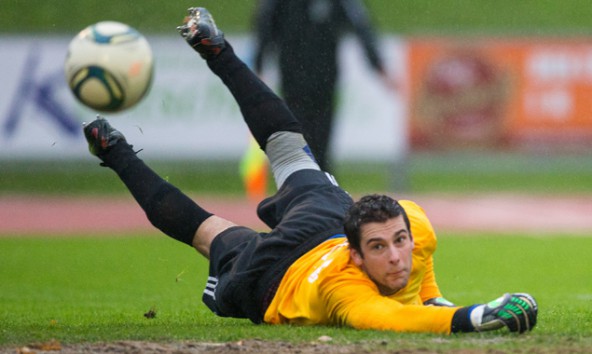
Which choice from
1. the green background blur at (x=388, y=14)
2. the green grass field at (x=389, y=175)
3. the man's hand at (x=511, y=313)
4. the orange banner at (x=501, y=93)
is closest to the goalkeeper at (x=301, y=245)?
the man's hand at (x=511, y=313)

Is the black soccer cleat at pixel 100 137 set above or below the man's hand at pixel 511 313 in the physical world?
above

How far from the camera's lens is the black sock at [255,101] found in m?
7.21

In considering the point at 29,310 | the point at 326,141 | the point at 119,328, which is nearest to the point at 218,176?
the point at 326,141

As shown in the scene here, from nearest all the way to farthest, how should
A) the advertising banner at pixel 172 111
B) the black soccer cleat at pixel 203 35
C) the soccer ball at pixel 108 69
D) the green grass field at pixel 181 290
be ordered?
the green grass field at pixel 181 290
the black soccer cleat at pixel 203 35
the soccer ball at pixel 108 69
the advertising banner at pixel 172 111

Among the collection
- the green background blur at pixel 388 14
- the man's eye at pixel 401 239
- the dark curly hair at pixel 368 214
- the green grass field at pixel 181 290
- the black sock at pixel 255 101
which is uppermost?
the green background blur at pixel 388 14

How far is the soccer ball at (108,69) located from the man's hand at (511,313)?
3.99m

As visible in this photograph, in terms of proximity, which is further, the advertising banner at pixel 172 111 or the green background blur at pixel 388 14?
the green background blur at pixel 388 14

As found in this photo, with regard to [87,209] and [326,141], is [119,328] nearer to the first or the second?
[326,141]

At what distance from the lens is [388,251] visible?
18.8 ft

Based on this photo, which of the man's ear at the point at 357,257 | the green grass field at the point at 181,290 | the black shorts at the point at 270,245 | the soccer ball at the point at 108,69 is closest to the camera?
the green grass field at the point at 181,290

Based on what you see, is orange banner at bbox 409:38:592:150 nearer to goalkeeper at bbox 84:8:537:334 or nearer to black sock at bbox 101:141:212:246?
goalkeeper at bbox 84:8:537:334

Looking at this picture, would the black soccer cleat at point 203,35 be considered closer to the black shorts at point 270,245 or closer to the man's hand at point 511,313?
the black shorts at point 270,245

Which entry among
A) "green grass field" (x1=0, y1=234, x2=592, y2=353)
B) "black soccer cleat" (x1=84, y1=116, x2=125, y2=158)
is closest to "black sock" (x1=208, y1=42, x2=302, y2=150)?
"black soccer cleat" (x1=84, y1=116, x2=125, y2=158)

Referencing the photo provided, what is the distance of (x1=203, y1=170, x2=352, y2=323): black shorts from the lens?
630 cm
